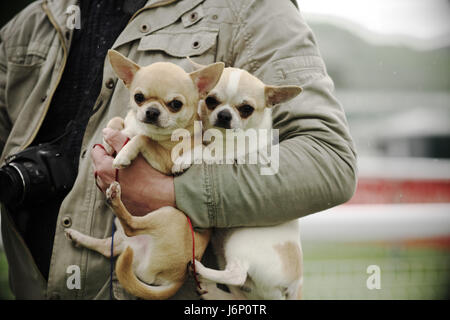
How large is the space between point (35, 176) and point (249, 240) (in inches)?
27.4

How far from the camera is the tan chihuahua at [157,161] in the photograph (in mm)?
1094

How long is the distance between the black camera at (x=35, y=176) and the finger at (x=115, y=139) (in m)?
0.26

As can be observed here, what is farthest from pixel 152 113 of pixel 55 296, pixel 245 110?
pixel 55 296

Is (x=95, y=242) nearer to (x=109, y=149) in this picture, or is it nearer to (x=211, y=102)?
(x=109, y=149)

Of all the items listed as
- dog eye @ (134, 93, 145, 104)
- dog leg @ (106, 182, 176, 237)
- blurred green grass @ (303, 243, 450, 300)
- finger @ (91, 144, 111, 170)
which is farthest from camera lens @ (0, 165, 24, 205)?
blurred green grass @ (303, 243, 450, 300)

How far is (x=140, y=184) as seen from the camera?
44.9 inches

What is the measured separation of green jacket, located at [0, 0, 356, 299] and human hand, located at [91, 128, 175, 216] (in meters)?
0.04

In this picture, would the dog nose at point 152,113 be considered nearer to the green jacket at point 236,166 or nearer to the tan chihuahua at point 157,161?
the tan chihuahua at point 157,161

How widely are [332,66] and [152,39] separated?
1277mm

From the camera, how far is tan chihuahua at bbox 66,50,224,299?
3.59ft

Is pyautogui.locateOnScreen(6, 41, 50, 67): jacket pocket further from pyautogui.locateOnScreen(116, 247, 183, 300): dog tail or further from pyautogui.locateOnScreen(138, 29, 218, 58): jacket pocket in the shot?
pyautogui.locateOnScreen(116, 247, 183, 300): dog tail

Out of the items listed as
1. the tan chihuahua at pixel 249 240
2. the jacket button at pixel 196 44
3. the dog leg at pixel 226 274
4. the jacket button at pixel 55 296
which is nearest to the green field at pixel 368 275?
the tan chihuahua at pixel 249 240
